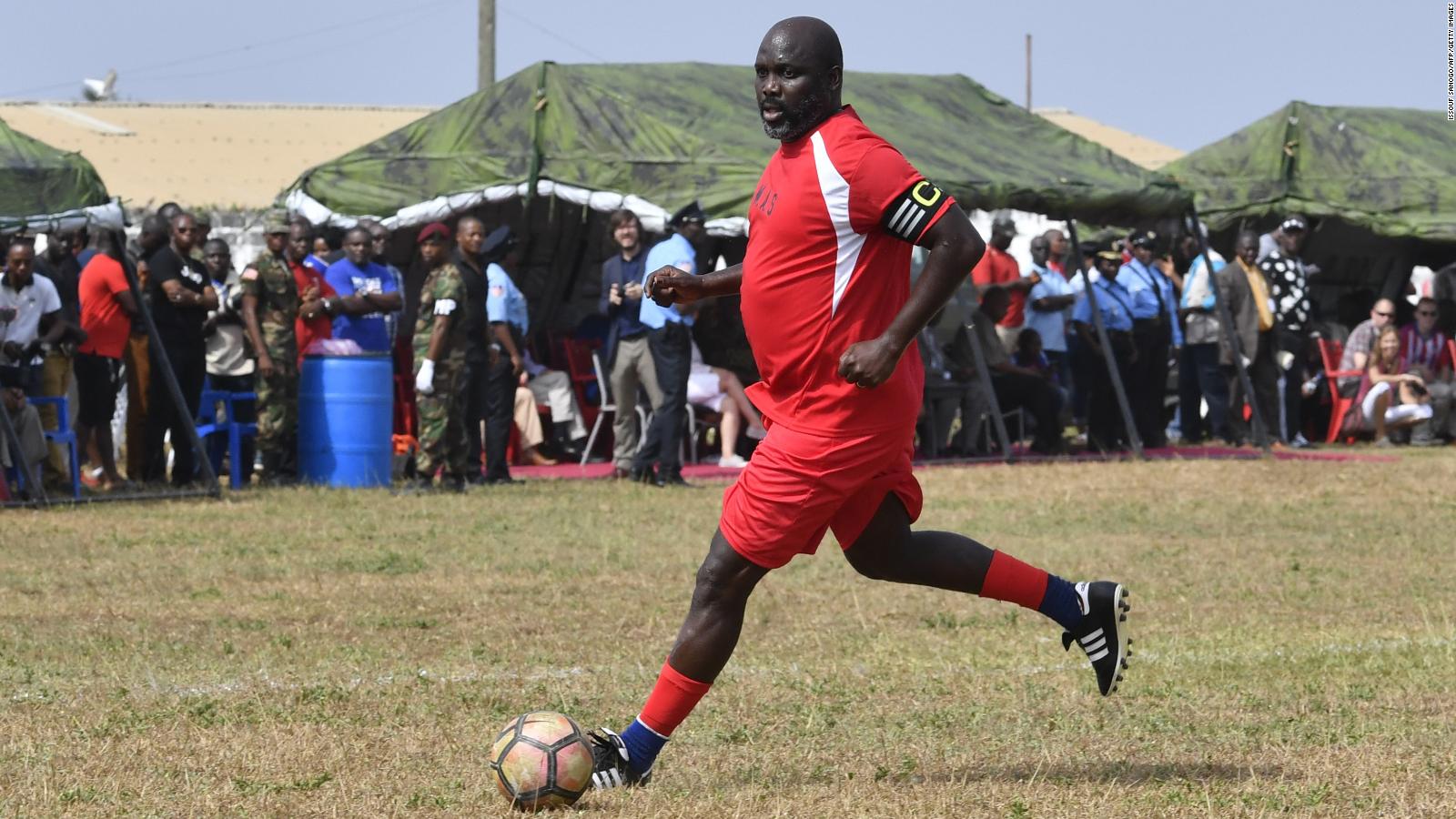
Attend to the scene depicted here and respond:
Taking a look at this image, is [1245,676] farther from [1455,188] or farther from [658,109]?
[1455,188]

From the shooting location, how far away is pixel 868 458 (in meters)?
5.08

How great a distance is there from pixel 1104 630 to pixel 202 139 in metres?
73.7

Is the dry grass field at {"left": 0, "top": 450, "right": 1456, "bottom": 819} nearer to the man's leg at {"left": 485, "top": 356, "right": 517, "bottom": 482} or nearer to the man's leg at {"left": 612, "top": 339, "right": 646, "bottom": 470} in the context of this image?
the man's leg at {"left": 485, "top": 356, "right": 517, "bottom": 482}

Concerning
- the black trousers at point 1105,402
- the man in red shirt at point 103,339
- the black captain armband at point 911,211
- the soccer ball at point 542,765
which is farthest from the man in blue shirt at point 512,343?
the black captain armband at point 911,211

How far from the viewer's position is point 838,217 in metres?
4.99

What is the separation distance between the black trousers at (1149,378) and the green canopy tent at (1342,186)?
368cm

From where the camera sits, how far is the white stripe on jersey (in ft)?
16.3

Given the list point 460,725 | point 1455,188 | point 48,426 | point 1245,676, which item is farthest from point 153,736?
point 1455,188

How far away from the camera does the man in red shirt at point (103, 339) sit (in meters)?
14.0

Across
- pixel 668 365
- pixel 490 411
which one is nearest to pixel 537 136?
pixel 490 411

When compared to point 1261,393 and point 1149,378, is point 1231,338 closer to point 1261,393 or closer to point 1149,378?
point 1149,378

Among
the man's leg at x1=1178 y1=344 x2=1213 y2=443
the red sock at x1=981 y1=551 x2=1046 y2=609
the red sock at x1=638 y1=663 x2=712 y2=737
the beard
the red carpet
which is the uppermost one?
the beard

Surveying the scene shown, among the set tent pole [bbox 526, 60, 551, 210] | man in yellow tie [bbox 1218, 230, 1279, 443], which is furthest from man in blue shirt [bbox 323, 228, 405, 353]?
man in yellow tie [bbox 1218, 230, 1279, 443]

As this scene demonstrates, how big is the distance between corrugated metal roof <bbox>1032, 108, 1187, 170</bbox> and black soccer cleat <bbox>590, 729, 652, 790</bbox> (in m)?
71.5
